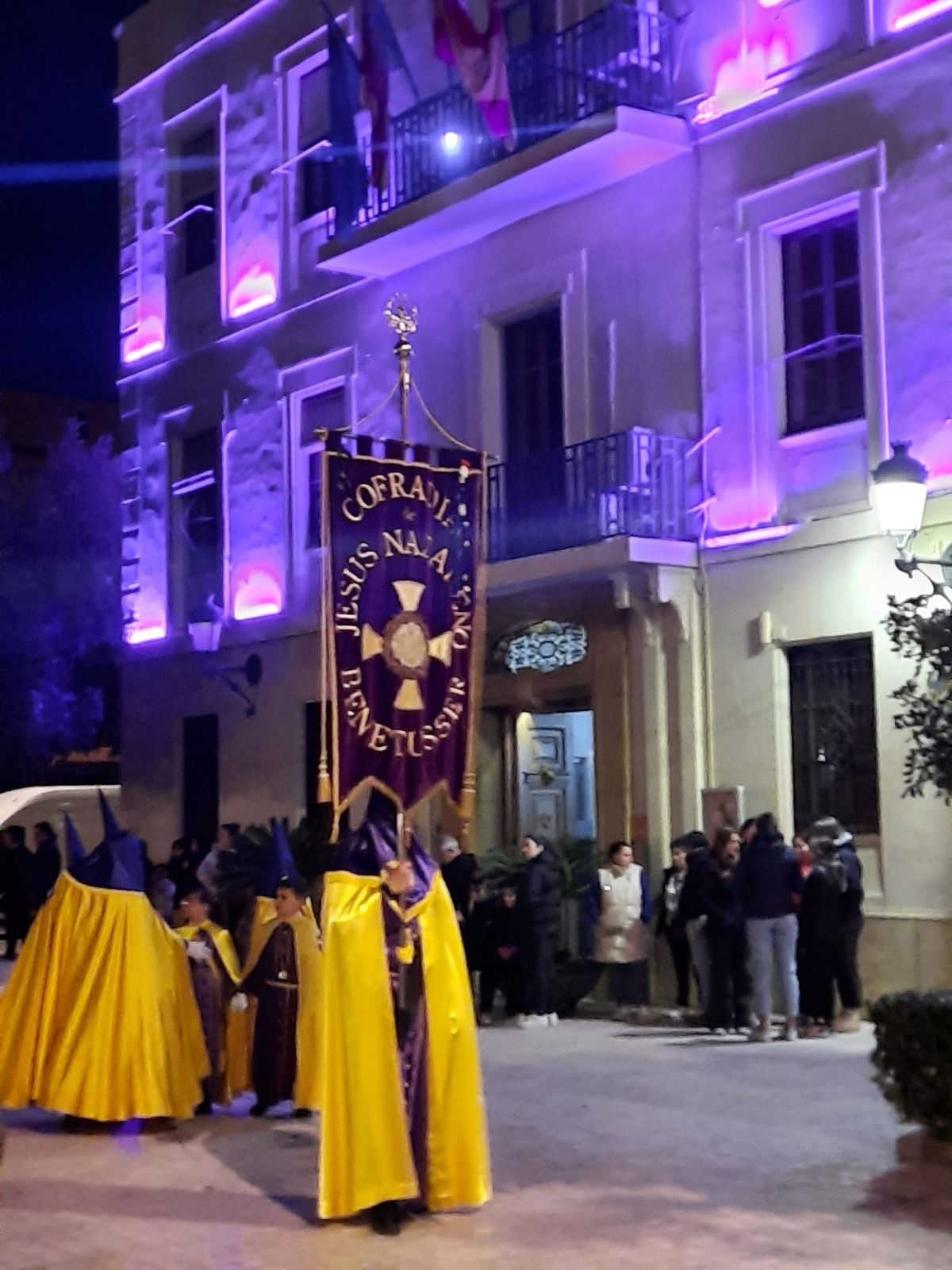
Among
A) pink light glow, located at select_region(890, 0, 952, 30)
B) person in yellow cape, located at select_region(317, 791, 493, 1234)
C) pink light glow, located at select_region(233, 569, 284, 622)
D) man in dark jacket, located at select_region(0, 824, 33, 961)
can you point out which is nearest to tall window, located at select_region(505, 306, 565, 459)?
pink light glow, located at select_region(233, 569, 284, 622)

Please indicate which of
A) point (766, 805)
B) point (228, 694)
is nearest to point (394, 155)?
point (228, 694)

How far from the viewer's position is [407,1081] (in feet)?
26.6

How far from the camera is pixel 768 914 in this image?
44.8 feet

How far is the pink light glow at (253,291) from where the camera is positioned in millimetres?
21984

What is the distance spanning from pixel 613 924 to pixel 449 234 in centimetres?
776

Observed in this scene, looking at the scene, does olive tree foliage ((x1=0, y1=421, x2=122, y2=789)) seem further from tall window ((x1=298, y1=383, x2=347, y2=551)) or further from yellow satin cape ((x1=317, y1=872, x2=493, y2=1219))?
yellow satin cape ((x1=317, y1=872, x2=493, y2=1219))

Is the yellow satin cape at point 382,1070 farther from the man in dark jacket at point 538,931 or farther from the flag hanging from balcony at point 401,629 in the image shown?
the man in dark jacket at point 538,931

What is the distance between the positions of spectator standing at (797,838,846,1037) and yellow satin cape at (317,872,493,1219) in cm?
583

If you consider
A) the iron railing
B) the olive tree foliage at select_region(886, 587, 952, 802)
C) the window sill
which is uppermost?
the iron railing

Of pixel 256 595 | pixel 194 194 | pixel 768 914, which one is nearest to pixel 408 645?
pixel 768 914

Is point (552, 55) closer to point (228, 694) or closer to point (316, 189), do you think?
point (316, 189)

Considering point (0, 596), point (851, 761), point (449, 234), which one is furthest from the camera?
point (0, 596)

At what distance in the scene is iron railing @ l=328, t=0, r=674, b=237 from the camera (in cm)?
1666

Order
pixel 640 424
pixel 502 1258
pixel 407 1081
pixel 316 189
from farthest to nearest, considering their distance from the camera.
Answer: pixel 316 189, pixel 640 424, pixel 407 1081, pixel 502 1258
